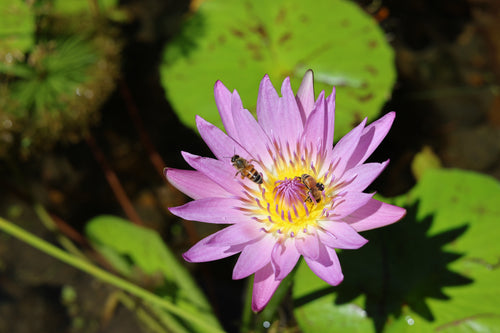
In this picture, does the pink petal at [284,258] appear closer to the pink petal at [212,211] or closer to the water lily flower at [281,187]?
the water lily flower at [281,187]

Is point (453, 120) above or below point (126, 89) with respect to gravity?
below

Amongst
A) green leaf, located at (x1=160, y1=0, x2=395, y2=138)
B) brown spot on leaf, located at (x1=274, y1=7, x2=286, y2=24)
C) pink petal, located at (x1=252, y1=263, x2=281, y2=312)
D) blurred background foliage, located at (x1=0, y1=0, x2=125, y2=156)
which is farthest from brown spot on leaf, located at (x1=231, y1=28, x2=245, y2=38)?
pink petal, located at (x1=252, y1=263, x2=281, y2=312)

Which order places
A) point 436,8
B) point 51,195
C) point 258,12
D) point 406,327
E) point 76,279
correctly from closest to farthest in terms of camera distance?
point 406,327 → point 258,12 → point 76,279 → point 51,195 → point 436,8

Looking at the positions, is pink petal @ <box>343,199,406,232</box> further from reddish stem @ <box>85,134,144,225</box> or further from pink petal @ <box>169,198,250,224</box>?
reddish stem @ <box>85,134,144,225</box>

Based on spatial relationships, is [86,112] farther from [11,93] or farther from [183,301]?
[183,301]

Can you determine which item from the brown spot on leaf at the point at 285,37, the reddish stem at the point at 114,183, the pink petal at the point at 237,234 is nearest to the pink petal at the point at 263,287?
the pink petal at the point at 237,234

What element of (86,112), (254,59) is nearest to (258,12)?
(254,59)
